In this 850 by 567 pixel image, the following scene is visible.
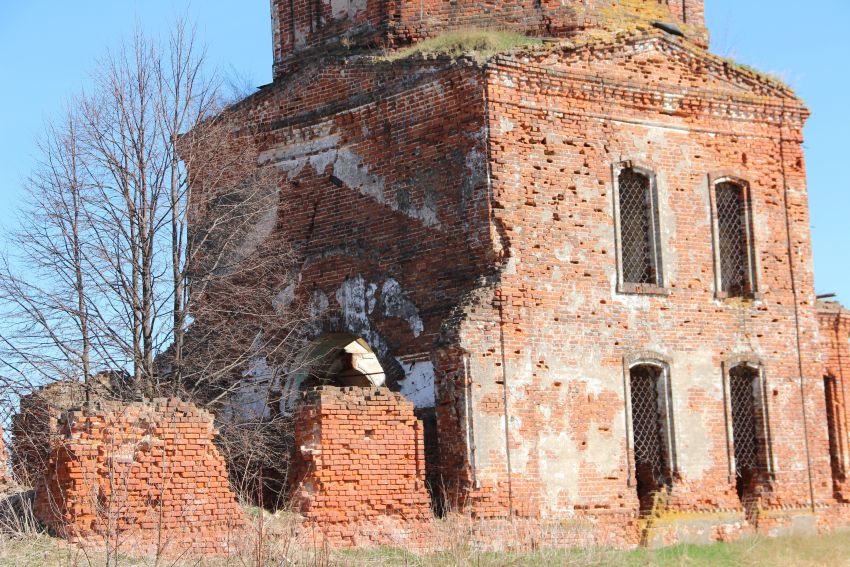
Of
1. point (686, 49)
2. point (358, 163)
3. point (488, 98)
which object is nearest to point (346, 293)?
point (358, 163)

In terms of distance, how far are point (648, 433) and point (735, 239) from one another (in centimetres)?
318

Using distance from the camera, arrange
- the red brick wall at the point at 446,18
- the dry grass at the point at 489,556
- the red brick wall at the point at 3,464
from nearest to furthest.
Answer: the dry grass at the point at 489,556
the red brick wall at the point at 3,464
the red brick wall at the point at 446,18

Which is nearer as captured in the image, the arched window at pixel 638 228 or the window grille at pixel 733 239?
the arched window at pixel 638 228

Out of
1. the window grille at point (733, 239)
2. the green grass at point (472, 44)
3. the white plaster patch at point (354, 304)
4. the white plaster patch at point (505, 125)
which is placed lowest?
the white plaster patch at point (354, 304)

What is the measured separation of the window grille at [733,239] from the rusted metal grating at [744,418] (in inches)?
44.9

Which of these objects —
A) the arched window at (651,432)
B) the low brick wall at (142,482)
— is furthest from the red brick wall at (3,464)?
the arched window at (651,432)

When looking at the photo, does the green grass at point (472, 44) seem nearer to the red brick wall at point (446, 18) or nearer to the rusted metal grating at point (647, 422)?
the red brick wall at point (446, 18)

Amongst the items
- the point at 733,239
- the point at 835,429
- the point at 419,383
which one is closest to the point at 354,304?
the point at 419,383

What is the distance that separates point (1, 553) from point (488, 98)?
781 cm

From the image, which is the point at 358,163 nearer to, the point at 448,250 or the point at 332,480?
the point at 448,250

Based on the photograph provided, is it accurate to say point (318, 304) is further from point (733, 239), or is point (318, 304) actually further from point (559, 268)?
point (733, 239)

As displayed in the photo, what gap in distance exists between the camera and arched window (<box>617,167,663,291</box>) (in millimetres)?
16812

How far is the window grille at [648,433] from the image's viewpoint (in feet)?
53.6

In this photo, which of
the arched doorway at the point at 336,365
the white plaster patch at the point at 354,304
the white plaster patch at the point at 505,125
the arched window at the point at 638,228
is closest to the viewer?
the white plaster patch at the point at 505,125
